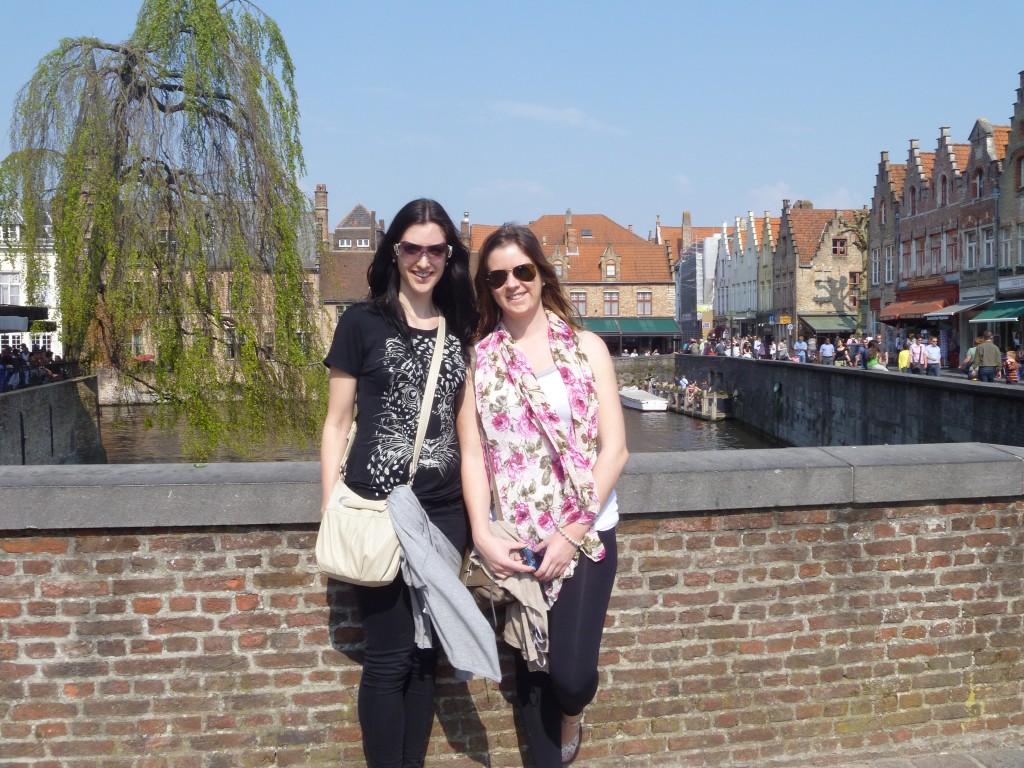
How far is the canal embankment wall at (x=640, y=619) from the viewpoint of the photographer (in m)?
3.68

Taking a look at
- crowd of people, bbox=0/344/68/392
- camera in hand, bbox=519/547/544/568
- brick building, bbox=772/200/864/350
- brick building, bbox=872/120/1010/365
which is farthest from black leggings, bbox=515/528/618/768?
brick building, bbox=772/200/864/350

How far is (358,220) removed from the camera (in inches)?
3361

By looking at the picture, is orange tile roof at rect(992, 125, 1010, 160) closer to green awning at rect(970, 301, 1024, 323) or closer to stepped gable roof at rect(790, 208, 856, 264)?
green awning at rect(970, 301, 1024, 323)

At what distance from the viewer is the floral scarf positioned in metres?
3.10

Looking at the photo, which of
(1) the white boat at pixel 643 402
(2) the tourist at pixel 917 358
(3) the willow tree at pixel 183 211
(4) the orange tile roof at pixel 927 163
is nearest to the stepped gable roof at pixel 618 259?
(1) the white boat at pixel 643 402

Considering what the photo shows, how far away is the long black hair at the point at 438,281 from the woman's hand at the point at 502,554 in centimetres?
64

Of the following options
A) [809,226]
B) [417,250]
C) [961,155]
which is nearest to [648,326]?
[809,226]

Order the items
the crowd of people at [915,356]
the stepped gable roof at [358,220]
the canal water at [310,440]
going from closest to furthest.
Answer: the canal water at [310,440] → the crowd of people at [915,356] → the stepped gable roof at [358,220]

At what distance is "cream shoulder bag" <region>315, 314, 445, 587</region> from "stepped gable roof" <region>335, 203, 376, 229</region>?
83.3m

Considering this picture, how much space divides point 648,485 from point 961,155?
45755mm

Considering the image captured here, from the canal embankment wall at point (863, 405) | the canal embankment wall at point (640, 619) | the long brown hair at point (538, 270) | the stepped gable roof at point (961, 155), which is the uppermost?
the stepped gable roof at point (961, 155)

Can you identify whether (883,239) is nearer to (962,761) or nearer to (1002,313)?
(1002,313)

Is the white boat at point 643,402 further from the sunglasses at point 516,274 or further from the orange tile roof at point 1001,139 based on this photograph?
the sunglasses at point 516,274

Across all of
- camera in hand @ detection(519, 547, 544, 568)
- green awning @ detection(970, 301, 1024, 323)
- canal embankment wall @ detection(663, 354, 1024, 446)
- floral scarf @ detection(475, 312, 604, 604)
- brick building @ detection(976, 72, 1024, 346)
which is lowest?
canal embankment wall @ detection(663, 354, 1024, 446)
